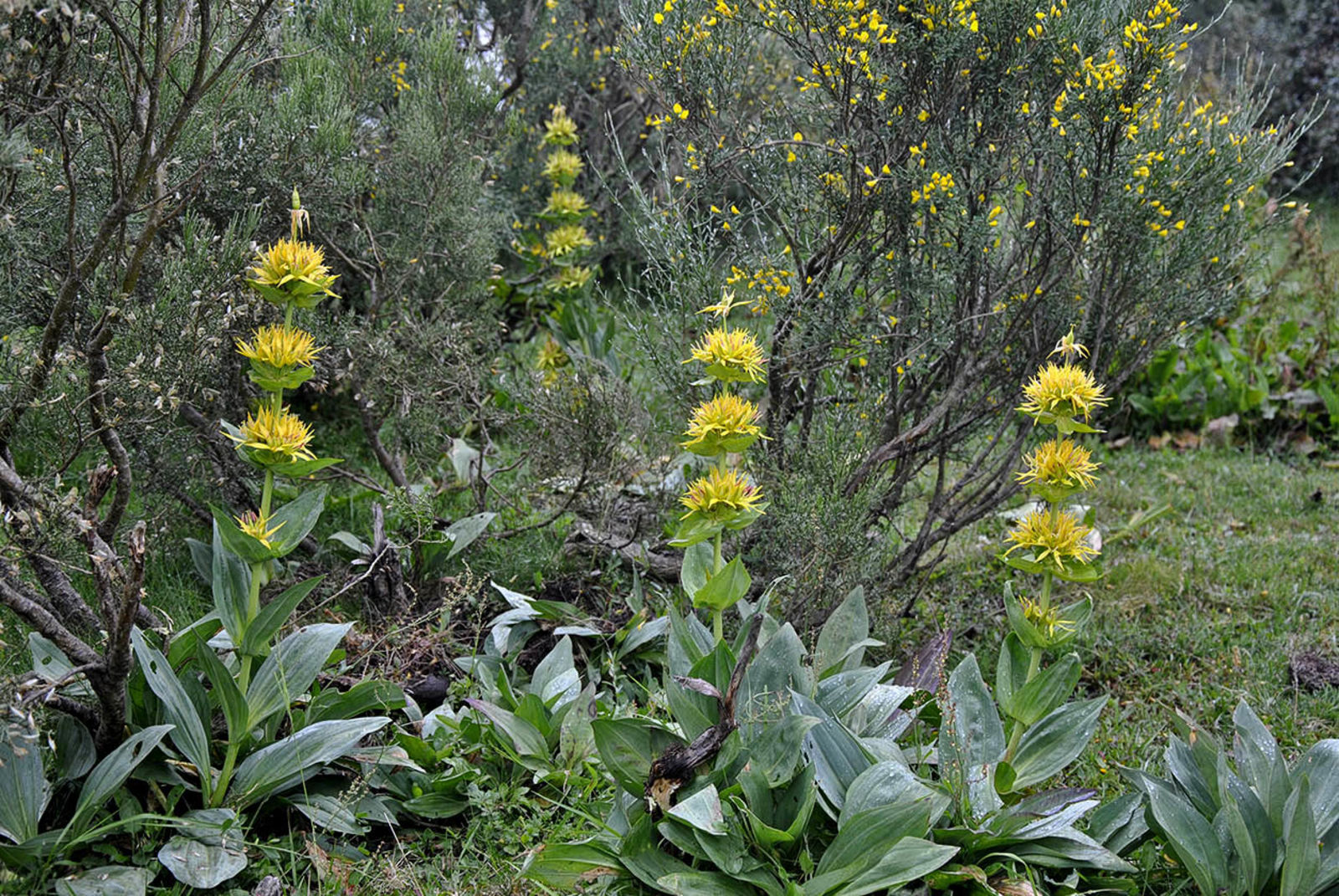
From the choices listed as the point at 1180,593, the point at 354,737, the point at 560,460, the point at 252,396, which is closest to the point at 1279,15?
the point at 1180,593

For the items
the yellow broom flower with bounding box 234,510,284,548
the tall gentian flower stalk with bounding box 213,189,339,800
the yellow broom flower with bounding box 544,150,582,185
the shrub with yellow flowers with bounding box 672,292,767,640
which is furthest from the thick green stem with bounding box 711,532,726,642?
the yellow broom flower with bounding box 544,150,582,185

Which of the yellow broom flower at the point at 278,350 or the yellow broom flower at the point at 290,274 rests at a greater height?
the yellow broom flower at the point at 290,274

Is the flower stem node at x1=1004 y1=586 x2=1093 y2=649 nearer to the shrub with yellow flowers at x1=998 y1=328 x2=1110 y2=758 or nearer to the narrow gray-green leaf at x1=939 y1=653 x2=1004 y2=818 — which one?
the shrub with yellow flowers at x1=998 y1=328 x2=1110 y2=758

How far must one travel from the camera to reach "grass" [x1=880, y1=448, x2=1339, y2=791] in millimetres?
3463

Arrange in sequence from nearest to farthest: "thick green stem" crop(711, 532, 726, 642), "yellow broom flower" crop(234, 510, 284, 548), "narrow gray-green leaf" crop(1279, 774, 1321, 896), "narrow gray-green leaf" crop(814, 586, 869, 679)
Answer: "narrow gray-green leaf" crop(1279, 774, 1321, 896), "yellow broom flower" crop(234, 510, 284, 548), "thick green stem" crop(711, 532, 726, 642), "narrow gray-green leaf" crop(814, 586, 869, 679)

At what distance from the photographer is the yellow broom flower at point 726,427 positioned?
260 centimetres

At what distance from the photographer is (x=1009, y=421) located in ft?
13.8

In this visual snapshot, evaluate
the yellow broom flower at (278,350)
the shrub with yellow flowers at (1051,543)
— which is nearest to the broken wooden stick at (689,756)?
the shrub with yellow flowers at (1051,543)

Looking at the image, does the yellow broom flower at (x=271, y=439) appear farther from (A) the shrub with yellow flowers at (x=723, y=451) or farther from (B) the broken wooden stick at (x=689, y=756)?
(B) the broken wooden stick at (x=689, y=756)

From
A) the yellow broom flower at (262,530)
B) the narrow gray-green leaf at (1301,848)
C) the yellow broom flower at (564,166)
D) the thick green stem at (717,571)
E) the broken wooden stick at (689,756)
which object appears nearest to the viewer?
the narrow gray-green leaf at (1301,848)

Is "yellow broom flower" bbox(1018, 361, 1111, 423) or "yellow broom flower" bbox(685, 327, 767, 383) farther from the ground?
"yellow broom flower" bbox(685, 327, 767, 383)

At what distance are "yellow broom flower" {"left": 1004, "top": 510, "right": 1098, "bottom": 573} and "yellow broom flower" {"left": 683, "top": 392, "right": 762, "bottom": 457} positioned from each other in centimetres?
68

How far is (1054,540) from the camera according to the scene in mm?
2596

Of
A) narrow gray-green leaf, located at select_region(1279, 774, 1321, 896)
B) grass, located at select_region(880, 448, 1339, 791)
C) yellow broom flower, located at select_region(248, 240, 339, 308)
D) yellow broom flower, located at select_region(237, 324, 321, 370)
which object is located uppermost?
yellow broom flower, located at select_region(248, 240, 339, 308)
